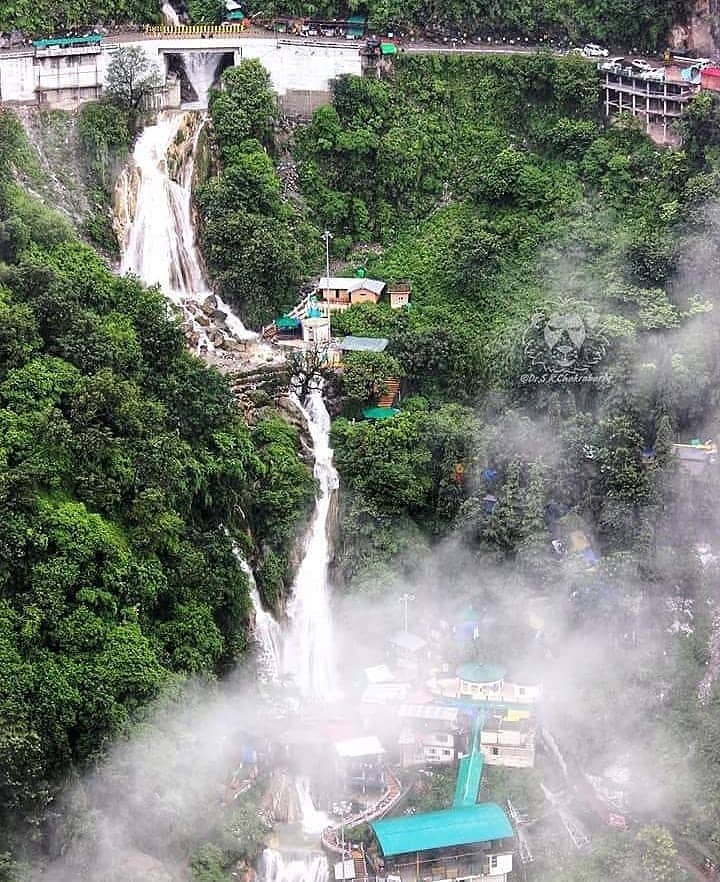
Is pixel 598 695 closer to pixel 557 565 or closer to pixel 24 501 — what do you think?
pixel 557 565

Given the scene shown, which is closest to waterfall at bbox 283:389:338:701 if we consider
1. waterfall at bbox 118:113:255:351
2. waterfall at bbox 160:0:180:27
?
waterfall at bbox 118:113:255:351

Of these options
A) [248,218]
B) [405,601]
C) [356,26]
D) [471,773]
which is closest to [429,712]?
[471,773]

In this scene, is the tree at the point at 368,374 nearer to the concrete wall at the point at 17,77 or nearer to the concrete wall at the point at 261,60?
the concrete wall at the point at 261,60

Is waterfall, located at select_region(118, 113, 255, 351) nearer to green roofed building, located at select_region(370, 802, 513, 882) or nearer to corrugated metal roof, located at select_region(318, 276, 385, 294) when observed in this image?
corrugated metal roof, located at select_region(318, 276, 385, 294)

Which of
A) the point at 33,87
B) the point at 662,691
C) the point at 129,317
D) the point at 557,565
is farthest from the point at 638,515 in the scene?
the point at 33,87

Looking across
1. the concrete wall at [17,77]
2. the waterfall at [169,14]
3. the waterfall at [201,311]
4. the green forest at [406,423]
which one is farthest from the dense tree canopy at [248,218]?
the concrete wall at [17,77]
